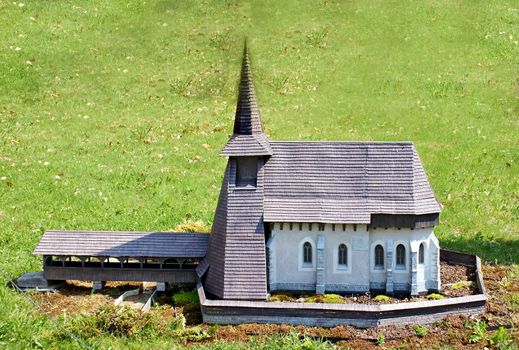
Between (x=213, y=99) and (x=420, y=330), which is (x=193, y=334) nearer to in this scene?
(x=420, y=330)

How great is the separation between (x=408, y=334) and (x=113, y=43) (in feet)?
135

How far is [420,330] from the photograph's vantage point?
85.1ft

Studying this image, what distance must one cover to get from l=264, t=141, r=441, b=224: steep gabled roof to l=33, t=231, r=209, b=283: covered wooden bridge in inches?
148

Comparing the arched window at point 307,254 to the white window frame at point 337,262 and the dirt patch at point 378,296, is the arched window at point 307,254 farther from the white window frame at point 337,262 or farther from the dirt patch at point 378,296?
the dirt patch at point 378,296

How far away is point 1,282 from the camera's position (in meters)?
30.1

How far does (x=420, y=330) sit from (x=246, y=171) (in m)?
8.61

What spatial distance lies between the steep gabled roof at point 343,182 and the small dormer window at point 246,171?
502 mm

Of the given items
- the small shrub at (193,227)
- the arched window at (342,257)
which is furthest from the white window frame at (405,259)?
the small shrub at (193,227)

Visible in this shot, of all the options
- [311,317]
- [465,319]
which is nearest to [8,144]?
[311,317]

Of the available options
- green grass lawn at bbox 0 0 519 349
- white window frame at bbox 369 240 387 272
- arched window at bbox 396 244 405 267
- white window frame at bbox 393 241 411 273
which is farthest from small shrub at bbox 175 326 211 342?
green grass lawn at bbox 0 0 519 349

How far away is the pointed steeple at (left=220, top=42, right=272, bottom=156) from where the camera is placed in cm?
2805

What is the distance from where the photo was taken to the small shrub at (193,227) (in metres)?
35.0

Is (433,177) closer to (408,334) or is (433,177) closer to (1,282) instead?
(408,334)

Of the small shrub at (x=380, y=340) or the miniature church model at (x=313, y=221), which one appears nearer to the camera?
the small shrub at (x=380, y=340)
